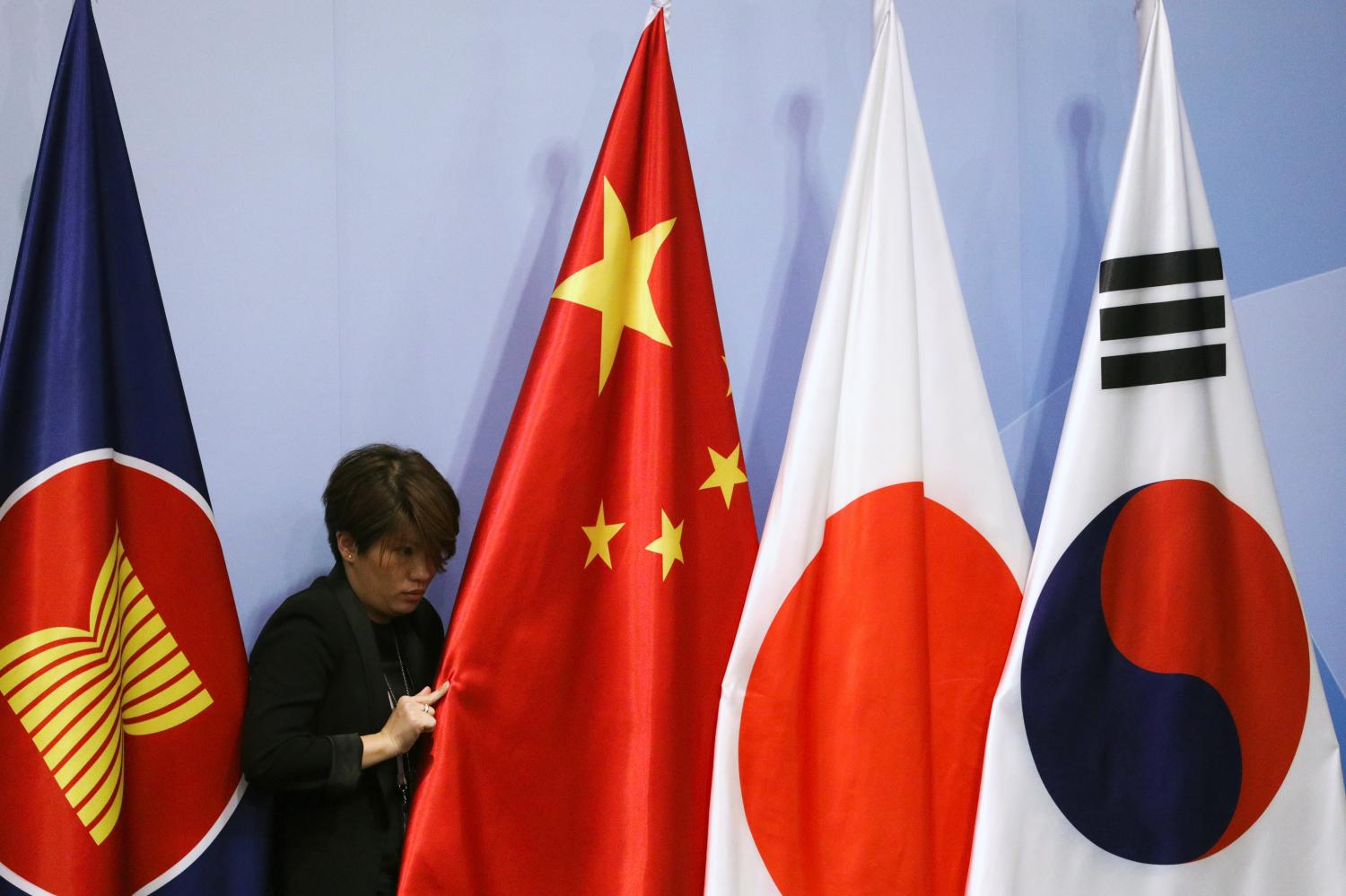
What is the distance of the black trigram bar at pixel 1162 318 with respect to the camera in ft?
5.23

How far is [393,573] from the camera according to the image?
1.57 meters

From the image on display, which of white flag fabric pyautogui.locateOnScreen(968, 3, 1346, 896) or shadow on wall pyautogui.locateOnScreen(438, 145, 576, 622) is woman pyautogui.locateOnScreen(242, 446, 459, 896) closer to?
shadow on wall pyautogui.locateOnScreen(438, 145, 576, 622)

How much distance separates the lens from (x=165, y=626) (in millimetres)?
1495

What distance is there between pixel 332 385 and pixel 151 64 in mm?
542

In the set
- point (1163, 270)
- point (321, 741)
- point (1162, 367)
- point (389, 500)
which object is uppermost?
point (1163, 270)

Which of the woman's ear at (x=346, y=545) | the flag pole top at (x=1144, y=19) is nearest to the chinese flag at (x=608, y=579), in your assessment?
the woman's ear at (x=346, y=545)

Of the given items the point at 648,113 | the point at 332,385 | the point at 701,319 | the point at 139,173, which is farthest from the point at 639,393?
the point at 139,173

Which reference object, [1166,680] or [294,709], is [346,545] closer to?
[294,709]

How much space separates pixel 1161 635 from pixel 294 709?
1122mm

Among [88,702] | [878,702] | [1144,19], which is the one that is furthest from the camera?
[1144,19]

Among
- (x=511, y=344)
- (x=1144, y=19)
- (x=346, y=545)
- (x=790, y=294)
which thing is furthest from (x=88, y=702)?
(x=1144, y=19)

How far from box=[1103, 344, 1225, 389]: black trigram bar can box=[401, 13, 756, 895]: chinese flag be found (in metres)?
0.52

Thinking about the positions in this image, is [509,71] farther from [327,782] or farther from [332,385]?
[327,782]

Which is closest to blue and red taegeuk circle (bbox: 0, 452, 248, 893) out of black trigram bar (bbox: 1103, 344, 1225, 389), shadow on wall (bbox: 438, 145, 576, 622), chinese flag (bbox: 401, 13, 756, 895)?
chinese flag (bbox: 401, 13, 756, 895)
